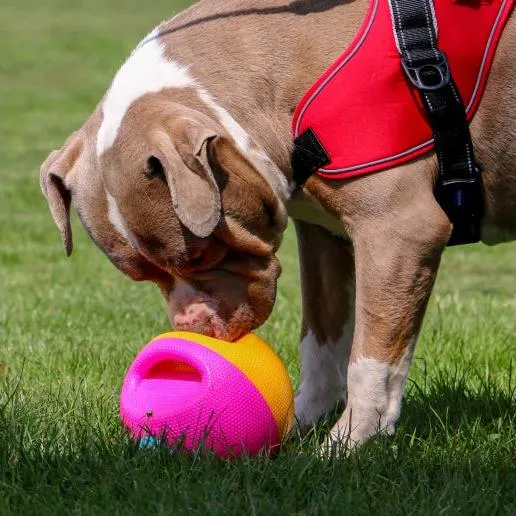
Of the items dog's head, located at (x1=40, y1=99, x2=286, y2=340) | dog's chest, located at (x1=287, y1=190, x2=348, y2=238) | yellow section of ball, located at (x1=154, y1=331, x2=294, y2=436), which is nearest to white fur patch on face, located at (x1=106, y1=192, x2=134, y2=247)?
dog's head, located at (x1=40, y1=99, x2=286, y2=340)

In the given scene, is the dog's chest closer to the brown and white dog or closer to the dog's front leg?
the brown and white dog

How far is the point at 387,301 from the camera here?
3.98 meters

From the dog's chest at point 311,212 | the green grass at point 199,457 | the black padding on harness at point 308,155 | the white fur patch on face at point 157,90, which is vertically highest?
the white fur patch on face at point 157,90

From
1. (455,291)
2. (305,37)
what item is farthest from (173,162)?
(455,291)

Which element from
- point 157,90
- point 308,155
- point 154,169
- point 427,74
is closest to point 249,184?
point 308,155

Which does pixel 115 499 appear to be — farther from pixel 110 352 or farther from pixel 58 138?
pixel 58 138

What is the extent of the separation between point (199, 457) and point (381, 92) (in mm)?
1328

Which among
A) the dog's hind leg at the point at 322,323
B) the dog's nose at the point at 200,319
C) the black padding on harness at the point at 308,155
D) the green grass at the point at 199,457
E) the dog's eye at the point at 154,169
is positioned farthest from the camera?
the dog's hind leg at the point at 322,323

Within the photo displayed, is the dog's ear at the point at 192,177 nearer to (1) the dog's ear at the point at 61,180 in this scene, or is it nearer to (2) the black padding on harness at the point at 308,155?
(2) the black padding on harness at the point at 308,155

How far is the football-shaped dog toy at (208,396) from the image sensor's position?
3.96 meters

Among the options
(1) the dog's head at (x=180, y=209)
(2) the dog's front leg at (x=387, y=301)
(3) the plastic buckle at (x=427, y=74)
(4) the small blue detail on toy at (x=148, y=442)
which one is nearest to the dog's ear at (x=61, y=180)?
(1) the dog's head at (x=180, y=209)

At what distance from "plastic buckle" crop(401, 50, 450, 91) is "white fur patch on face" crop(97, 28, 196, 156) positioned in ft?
2.40

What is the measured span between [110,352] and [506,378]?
1865mm

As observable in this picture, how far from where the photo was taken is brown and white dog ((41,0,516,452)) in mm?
3930
